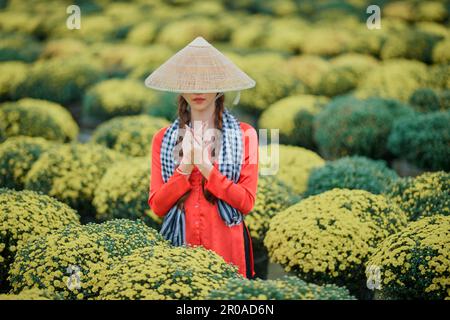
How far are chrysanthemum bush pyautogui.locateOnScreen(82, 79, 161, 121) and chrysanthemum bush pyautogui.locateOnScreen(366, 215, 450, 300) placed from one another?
20.4 feet

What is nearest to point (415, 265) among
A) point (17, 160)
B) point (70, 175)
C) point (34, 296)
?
point (34, 296)

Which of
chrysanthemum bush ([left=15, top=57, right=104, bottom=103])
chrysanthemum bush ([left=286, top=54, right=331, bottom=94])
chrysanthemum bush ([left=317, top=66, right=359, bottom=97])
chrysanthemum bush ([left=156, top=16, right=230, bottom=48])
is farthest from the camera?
chrysanthemum bush ([left=156, top=16, right=230, bottom=48])

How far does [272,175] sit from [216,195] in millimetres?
2061

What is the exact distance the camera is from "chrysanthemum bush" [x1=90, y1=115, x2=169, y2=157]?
6637 millimetres

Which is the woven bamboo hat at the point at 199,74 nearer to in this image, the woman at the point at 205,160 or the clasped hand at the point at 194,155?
the woman at the point at 205,160

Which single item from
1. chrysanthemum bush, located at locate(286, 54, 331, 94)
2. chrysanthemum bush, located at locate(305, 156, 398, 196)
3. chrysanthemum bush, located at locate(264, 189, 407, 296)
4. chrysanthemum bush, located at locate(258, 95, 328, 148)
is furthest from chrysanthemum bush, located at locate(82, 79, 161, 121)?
chrysanthemum bush, located at locate(264, 189, 407, 296)

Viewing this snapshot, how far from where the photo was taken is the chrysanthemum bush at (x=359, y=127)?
7.07 meters

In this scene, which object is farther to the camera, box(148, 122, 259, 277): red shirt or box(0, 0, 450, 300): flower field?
box(0, 0, 450, 300): flower field

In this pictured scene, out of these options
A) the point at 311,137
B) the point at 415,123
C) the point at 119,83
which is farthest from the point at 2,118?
the point at 415,123

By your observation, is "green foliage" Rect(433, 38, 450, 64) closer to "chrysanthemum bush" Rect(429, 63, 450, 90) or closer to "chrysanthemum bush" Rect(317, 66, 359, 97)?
"chrysanthemum bush" Rect(429, 63, 450, 90)

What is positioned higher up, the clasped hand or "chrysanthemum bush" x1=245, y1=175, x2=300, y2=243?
the clasped hand
